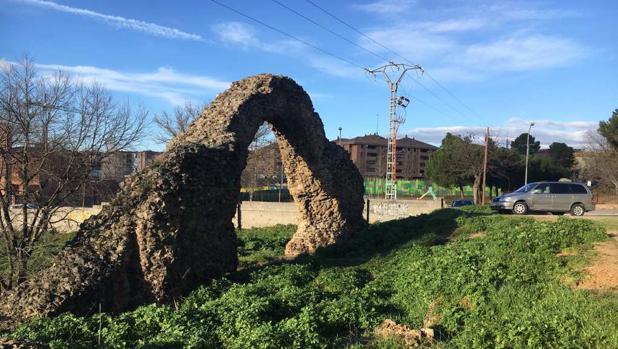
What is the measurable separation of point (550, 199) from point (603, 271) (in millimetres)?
14977

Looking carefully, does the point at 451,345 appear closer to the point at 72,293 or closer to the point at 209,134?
the point at 72,293

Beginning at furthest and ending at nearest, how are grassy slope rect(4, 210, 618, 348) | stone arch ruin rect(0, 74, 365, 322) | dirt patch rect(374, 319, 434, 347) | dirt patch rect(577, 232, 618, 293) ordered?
stone arch ruin rect(0, 74, 365, 322)
dirt patch rect(577, 232, 618, 293)
dirt patch rect(374, 319, 434, 347)
grassy slope rect(4, 210, 618, 348)

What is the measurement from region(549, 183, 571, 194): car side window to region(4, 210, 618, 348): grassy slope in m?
10.4

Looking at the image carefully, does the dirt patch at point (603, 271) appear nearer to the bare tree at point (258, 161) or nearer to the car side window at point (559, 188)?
the car side window at point (559, 188)

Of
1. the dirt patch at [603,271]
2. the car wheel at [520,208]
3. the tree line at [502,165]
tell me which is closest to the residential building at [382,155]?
the tree line at [502,165]

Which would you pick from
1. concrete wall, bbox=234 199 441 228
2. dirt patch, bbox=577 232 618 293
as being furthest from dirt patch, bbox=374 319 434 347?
concrete wall, bbox=234 199 441 228

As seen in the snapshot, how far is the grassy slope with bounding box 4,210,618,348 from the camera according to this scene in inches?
245

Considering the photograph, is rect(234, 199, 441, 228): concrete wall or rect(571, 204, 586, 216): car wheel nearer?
rect(571, 204, 586, 216): car wheel

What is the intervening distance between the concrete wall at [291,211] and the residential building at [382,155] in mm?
49947

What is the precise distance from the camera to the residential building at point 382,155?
92062 mm


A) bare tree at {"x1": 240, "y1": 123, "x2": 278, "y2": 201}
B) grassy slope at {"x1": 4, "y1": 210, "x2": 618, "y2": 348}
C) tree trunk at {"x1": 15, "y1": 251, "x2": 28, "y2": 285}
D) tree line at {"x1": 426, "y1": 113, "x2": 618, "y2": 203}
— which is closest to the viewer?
grassy slope at {"x1": 4, "y1": 210, "x2": 618, "y2": 348}

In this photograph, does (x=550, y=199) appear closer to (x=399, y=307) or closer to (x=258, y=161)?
(x=399, y=307)

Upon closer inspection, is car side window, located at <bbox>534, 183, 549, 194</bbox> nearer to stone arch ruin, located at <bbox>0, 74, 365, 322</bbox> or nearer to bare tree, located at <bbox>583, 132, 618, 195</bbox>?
stone arch ruin, located at <bbox>0, 74, 365, 322</bbox>

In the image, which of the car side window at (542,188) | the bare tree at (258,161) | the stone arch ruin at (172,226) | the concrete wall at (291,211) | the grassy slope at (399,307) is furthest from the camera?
the bare tree at (258,161)
